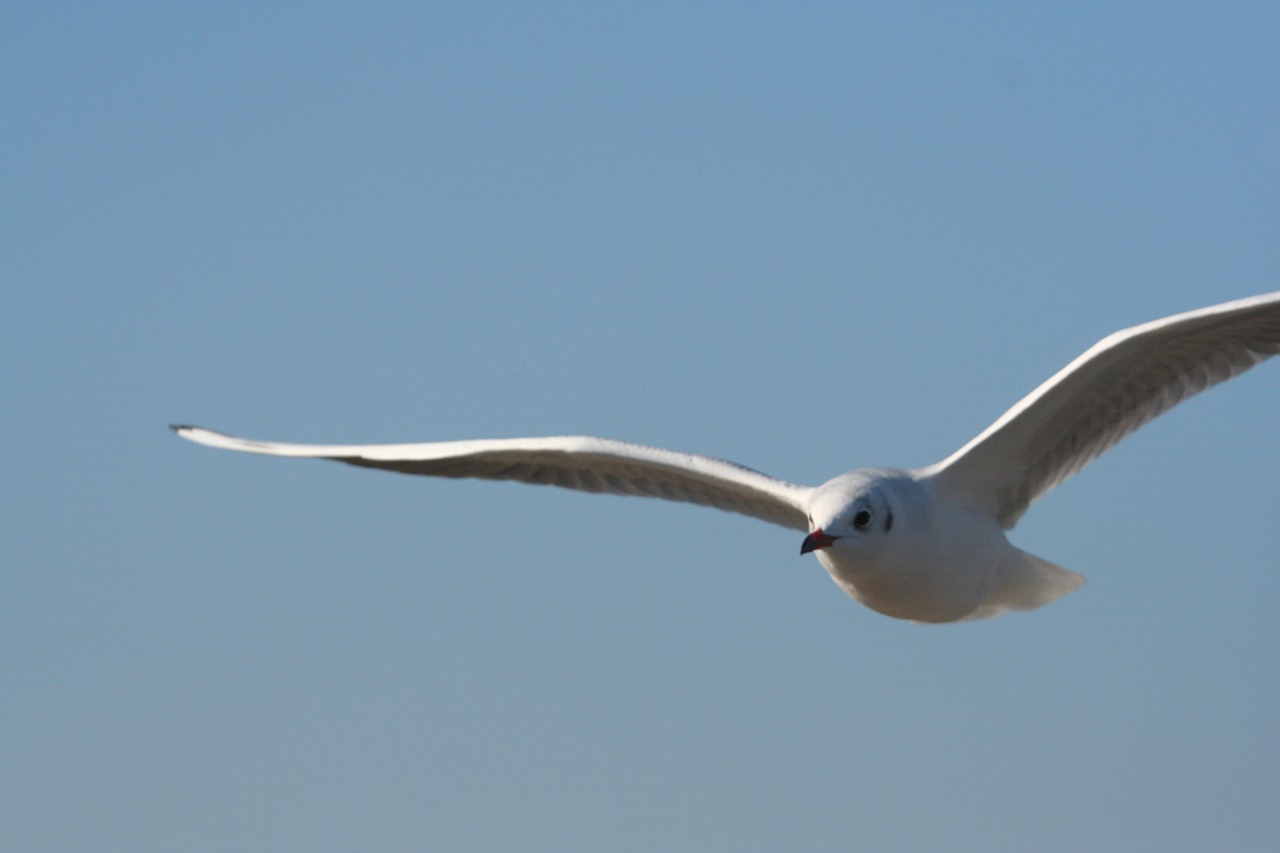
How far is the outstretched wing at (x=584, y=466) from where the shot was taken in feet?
30.6

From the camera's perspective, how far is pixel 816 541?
8039 millimetres

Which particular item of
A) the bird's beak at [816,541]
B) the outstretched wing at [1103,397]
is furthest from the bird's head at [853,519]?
the outstretched wing at [1103,397]

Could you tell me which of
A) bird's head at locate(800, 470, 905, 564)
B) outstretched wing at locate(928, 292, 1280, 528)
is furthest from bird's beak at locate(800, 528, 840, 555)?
outstretched wing at locate(928, 292, 1280, 528)

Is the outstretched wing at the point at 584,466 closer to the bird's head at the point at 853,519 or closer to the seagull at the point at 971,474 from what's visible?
the seagull at the point at 971,474

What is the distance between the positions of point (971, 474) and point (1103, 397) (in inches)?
27.1

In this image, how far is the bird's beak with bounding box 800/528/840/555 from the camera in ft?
26.3

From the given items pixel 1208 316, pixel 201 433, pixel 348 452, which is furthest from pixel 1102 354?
pixel 201 433

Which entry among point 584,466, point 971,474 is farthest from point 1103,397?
point 584,466

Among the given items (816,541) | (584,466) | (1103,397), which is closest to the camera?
(816,541)

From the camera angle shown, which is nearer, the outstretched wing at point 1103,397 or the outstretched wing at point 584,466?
the outstretched wing at point 1103,397

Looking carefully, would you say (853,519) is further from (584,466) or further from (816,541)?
(584,466)

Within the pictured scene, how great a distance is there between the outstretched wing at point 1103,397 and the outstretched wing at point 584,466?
0.98 meters

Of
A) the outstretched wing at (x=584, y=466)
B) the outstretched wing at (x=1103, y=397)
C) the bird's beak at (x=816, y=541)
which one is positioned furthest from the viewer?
the outstretched wing at (x=584, y=466)

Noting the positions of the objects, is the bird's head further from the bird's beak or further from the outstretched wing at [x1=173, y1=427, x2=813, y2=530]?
the outstretched wing at [x1=173, y1=427, x2=813, y2=530]
